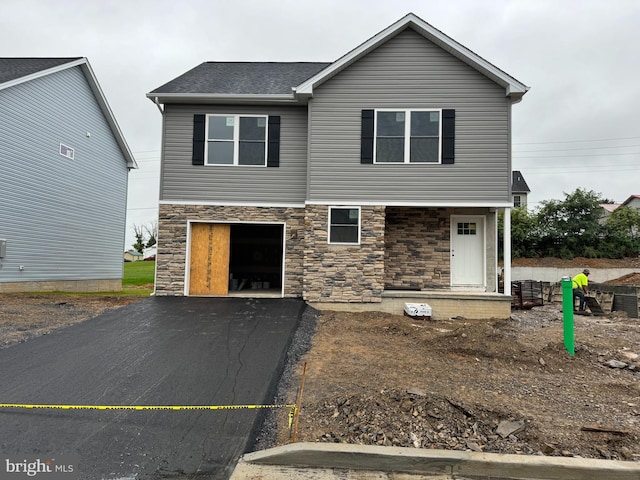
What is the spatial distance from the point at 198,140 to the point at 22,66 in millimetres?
8619

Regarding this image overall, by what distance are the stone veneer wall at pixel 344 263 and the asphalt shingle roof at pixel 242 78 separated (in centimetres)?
406

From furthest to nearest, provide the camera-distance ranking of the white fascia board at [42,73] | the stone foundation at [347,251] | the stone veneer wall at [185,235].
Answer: the white fascia board at [42,73], the stone veneer wall at [185,235], the stone foundation at [347,251]

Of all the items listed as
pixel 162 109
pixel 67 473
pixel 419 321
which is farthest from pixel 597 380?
pixel 162 109

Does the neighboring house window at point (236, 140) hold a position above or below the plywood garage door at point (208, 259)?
above

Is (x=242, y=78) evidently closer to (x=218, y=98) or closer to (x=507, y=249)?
(x=218, y=98)

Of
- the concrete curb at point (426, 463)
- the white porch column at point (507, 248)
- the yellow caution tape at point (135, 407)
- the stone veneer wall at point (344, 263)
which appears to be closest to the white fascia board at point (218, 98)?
the stone veneer wall at point (344, 263)

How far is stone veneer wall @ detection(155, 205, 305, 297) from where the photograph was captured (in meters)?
10.4

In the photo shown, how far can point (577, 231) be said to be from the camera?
23.4 metres

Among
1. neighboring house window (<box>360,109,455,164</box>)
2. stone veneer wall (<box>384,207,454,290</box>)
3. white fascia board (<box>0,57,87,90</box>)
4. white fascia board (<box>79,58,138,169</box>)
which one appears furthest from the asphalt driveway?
white fascia board (<box>79,58,138,169</box>)

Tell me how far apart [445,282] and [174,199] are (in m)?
8.24

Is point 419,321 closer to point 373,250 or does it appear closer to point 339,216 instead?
point 373,250

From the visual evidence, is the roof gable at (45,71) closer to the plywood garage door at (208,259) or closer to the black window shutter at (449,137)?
the plywood garage door at (208,259)

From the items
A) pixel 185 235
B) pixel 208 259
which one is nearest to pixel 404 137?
pixel 208 259

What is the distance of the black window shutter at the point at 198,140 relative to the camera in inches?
412
